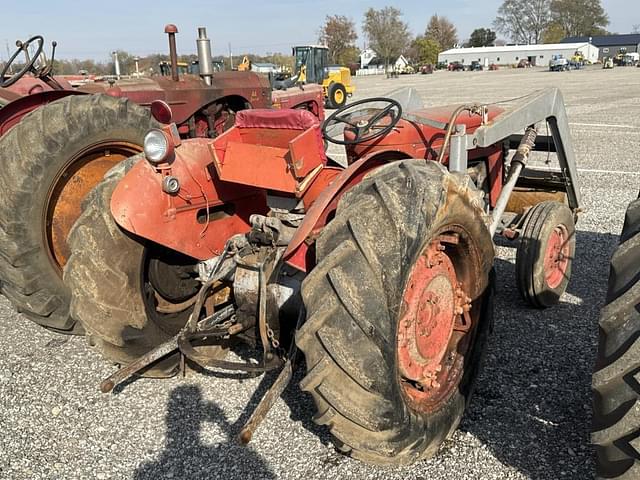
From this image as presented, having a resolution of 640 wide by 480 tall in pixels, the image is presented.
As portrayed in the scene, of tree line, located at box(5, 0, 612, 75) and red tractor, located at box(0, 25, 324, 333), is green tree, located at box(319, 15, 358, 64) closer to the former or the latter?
tree line, located at box(5, 0, 612, 75)

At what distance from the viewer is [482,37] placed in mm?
100312

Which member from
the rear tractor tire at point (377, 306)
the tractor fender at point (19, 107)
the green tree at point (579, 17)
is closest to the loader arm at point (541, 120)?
the rear tractor tire at point (377, 306)

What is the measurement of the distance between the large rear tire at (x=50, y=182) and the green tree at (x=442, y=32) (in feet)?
328

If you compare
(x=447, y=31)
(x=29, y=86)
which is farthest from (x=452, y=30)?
(x=29, y=86)

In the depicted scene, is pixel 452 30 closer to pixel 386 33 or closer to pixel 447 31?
pixel 447 31

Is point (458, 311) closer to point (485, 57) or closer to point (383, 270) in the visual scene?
point (383, 270)

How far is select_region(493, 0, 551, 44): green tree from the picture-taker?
3595 inches

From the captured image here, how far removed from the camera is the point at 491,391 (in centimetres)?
305

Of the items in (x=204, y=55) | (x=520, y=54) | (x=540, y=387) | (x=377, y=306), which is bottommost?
(x=540, y=387)

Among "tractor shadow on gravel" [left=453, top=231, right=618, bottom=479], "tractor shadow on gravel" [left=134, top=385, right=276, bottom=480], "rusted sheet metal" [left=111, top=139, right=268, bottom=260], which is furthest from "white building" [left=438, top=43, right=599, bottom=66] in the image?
"tractor shadow on gravel" [left=134, top=385, right=276, bottom=480]

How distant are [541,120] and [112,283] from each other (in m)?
2.88

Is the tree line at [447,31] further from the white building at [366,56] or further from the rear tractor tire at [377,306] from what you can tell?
the rear tractor tire at [377,306]

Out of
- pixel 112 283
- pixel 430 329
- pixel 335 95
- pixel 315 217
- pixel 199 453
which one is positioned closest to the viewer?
pixel 315 217

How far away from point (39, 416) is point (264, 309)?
147cm
